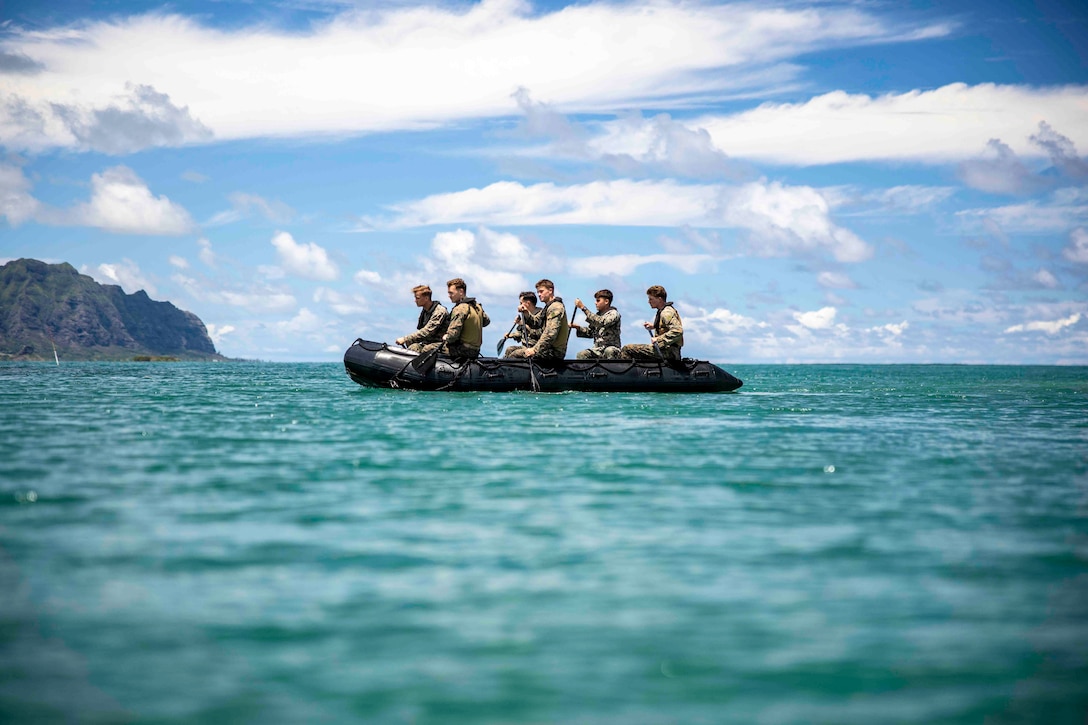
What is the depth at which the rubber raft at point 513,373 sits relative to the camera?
24.9 metres

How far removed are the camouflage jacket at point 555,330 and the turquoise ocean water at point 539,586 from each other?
441 inches

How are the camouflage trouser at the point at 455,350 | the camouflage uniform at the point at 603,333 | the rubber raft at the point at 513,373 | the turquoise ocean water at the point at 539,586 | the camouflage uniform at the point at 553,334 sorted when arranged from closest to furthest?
the turquoise ocean water at the point at 539,586
the camouflage uniform at the point at 553,334
the rubber raft at the point at 513,373
the camouflage trouser at the point at 455,350
the camouflage uniform at the point at 603,333

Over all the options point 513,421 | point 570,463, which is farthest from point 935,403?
point 570,463

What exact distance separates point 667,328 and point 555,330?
115 inches

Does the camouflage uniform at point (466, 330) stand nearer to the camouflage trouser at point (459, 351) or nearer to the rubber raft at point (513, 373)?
the camouflage trouser at point (459, 351)

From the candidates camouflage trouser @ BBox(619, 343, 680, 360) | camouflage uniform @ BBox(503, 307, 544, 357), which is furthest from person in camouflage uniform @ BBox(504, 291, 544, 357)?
camouflage trouser @ BBox(619, 343, 680, 360)

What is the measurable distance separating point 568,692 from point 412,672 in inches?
30.8

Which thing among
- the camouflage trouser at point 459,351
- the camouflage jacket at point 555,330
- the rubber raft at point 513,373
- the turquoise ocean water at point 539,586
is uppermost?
the camouflage jacket at point 555,330

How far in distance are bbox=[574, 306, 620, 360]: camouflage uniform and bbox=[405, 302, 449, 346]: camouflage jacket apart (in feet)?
11.4

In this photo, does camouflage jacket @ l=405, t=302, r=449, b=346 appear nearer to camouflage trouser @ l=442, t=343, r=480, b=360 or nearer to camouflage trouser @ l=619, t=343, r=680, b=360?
camouflage trouser @ l=442, t=343, r=480, b=360

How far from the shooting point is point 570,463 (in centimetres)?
1226

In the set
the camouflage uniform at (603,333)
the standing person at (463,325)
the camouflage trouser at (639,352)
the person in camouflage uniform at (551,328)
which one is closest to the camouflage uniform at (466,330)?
the standing person at (463,325)

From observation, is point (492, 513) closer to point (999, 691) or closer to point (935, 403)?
point (999, 691)

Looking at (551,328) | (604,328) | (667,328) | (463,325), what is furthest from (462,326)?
(667,328)
